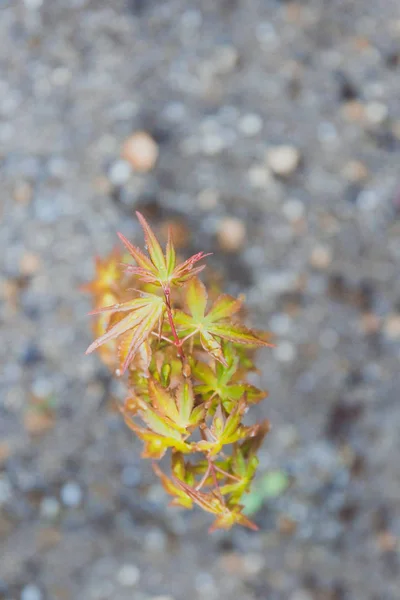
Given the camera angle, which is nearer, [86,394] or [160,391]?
[160,391]

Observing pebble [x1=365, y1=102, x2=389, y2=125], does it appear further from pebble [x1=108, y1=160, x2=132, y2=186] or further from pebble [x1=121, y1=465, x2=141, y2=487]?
pebble [x1=121, y1=465, x2=141, y2=487]

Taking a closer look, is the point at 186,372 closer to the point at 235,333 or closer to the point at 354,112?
the point at 235,333

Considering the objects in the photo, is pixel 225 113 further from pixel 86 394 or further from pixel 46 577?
pixel 46 577

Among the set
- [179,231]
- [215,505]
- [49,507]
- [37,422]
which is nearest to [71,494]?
[49,507]

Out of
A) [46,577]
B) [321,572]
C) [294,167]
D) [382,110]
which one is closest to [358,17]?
[382,110]

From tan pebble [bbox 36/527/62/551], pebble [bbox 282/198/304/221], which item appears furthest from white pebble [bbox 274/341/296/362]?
tan pebble [bbox 36/527/62/551]

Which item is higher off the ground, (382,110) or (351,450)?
(382,110)
